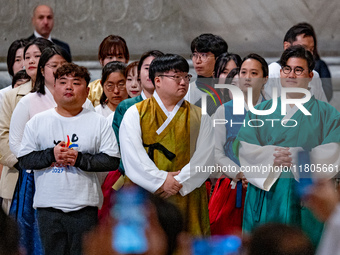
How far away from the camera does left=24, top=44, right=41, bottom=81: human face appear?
14.5 ft

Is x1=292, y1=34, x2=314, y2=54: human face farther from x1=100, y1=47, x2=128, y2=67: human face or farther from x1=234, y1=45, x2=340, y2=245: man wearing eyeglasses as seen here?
x1=100, y1=47, x2=128, y2=67: human face

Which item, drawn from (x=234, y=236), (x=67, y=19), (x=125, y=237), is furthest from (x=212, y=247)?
(x=67, y=19)

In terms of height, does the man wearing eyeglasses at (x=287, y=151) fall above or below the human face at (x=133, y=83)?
below

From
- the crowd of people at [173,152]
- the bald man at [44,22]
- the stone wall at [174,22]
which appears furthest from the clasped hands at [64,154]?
the stone wall at [174,22]

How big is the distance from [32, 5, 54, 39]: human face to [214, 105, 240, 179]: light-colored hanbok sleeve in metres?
1.82

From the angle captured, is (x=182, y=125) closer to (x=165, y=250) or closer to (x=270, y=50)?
(x=165, y=250)

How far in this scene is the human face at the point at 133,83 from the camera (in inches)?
170

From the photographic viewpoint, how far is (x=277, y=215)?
12.5 ft

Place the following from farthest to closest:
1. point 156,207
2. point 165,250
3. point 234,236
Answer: point 234,236 < point 156,207 < point 165,250

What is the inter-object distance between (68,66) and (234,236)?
1.18 m

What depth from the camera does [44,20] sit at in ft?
17.8

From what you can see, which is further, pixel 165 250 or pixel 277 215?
pixel 277 215

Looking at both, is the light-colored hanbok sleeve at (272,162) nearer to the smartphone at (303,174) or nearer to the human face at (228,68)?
the smartphone at (303,174)

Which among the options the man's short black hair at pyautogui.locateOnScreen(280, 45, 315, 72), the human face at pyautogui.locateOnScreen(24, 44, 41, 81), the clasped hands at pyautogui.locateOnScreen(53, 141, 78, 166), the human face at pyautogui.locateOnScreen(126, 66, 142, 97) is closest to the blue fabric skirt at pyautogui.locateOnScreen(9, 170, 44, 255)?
the clasped hands at pyautogui.locateOnScreen(53, 141, 78, 166)
